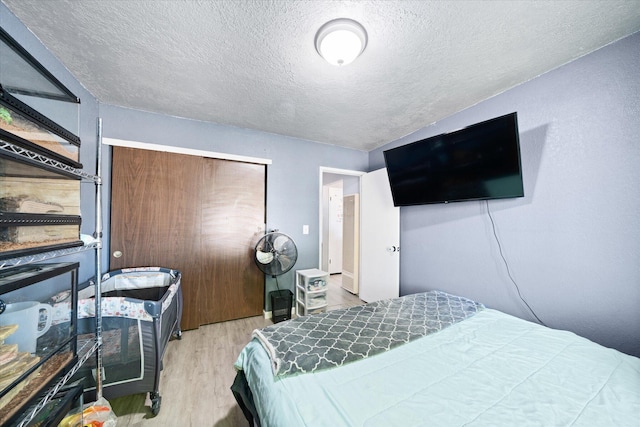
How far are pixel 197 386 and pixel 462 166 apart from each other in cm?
288

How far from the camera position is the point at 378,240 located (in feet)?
10.4

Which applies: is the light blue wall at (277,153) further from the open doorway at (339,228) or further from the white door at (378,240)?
the open doorway at (339,228)

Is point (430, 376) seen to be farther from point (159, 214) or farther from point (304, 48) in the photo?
point (159, 214)

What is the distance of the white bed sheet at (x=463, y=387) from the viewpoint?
0.81m

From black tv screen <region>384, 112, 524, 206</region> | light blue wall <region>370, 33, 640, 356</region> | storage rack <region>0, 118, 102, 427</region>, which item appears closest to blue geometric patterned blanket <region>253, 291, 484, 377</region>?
light blue wall <region>370, 33, 640, 356</region>

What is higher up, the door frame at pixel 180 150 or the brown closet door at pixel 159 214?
the door frame at pixel 180 150

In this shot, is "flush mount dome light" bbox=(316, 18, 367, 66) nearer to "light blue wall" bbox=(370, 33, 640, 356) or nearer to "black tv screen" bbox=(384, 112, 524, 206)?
"black tv screen" bbox=(384, 112, 524, 206)

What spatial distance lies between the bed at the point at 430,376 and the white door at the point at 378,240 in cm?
141

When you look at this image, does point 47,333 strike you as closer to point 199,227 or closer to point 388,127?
point 199,227

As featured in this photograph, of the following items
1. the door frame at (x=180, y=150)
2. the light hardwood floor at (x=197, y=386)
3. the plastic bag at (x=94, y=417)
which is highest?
the door frame at (x=180, y=150)

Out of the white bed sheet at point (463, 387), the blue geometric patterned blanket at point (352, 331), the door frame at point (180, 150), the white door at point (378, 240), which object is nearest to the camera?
the white bed sheet at point (463, 387)

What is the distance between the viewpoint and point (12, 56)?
0.92 metres

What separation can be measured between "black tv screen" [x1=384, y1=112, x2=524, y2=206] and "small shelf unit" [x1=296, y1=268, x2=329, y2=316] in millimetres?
1371

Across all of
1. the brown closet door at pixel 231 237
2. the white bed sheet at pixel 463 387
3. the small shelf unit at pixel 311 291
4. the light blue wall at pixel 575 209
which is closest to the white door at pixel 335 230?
the small shelf unit at pixel 311 291
